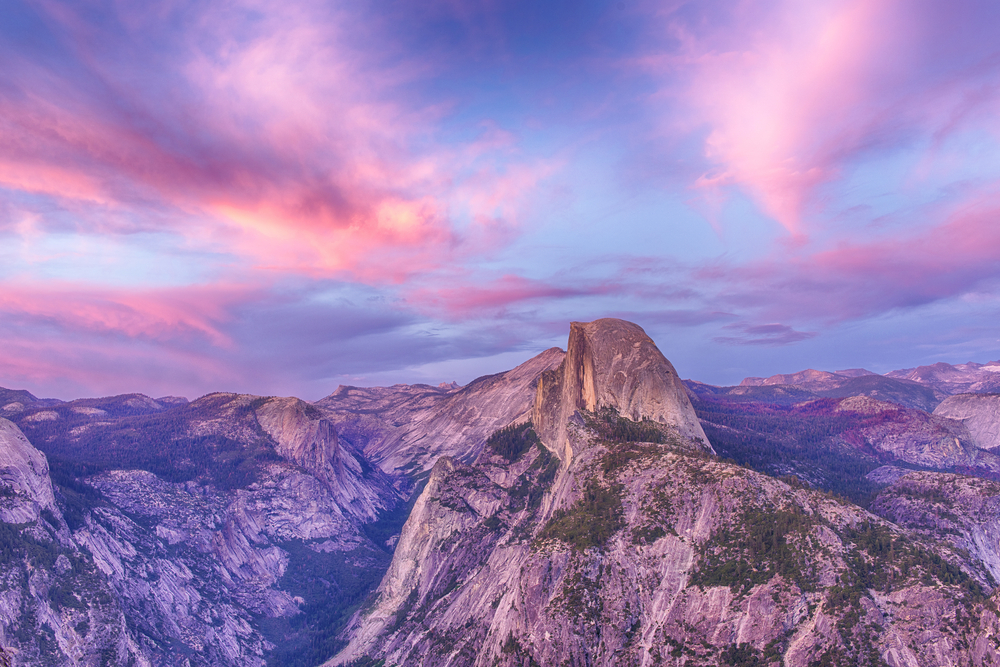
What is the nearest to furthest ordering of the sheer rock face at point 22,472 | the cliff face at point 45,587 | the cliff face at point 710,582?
the cliff face at point 710,582 < the cliff face at point 45,587 < the sheer rock face at point 22,472

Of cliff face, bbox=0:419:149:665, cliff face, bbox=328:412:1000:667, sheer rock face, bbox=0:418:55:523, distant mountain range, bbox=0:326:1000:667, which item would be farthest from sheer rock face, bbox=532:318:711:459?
sheer rock face, bbox=0:418:55:523

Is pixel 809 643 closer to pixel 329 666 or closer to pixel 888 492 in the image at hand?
pixel 888 492

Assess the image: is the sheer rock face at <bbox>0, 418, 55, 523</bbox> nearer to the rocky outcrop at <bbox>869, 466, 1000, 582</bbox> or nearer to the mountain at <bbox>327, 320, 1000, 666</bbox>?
the mountain at <bbox>327, 320, 1000, 666</bbox>

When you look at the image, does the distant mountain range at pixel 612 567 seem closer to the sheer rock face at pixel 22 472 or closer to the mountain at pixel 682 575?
the mountain at pixel 682 575

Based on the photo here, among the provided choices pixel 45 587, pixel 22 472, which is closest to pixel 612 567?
pixel 45 587

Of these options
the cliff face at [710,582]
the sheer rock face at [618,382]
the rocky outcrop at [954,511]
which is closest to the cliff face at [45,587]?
the cliff face at [710,582]

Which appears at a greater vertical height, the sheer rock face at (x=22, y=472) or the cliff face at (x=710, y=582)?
the sheer rock face at (x=22, y=472)

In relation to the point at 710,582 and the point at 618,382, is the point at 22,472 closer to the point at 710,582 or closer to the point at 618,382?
the point at 618,382
